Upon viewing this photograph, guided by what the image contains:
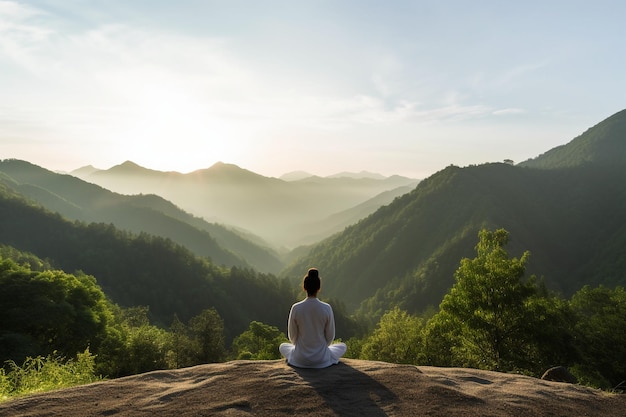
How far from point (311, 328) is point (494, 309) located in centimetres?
1768

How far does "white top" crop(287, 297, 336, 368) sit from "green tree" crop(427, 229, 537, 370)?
16.4m

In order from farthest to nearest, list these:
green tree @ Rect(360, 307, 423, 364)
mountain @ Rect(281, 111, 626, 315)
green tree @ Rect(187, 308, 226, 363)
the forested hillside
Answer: mountain @ Rect(281, 111, 626, 315)
the forested hillside
green tree @ Rect(187, 308, 226, 363)
green tree @ Rect(360, 307, 423, 364)

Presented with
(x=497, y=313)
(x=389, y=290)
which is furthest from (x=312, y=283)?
(x=389, y=290)

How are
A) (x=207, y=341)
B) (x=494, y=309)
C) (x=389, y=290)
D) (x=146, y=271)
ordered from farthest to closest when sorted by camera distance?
(x=389, y=290) → (x=146, y=271) → (x=207, y=341) → (x=494, y=309)

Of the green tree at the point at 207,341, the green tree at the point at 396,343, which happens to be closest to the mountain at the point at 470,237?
the green tree at the point at 396,343

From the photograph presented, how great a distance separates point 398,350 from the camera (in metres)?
40.6

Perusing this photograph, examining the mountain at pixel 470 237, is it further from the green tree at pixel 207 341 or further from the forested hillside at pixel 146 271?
the green tree at pixel 207 341

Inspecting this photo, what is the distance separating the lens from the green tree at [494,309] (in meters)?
22.0

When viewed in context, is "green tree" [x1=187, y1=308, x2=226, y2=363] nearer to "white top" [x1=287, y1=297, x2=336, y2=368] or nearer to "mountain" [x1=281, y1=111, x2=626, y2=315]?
"white top" [x1=287, y1=297, x2=336, y2=368]

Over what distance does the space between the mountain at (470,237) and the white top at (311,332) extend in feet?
429

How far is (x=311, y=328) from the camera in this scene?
A: 8.83 meters

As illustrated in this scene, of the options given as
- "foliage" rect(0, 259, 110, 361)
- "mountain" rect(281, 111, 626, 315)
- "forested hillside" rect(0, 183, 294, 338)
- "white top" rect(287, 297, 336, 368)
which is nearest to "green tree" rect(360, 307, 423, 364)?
"foliage" rect(0, 259, 110, 361)

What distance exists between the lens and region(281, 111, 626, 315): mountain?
5551 inches

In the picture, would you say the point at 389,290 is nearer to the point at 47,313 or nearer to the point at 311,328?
the point at 47,313
